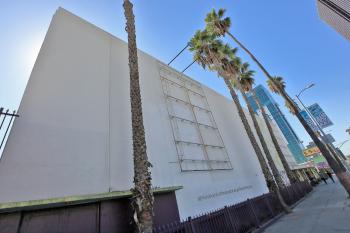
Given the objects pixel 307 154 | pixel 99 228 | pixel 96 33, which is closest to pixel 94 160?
pixel 99 228

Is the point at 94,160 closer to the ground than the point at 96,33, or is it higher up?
closer to the ground

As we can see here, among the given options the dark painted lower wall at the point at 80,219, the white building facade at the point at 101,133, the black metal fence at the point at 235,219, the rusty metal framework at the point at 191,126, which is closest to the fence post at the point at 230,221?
the black metal fence at the point at 235,219

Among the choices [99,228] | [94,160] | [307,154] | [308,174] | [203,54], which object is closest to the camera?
[99,228]

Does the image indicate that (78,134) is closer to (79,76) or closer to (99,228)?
(79,76)

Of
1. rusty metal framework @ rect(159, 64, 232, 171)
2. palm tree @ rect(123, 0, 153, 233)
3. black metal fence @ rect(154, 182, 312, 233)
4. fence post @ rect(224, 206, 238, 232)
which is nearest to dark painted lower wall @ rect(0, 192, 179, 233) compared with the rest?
palm tree @ rect(123, 0, 153, 233)

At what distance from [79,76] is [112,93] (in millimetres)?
2038

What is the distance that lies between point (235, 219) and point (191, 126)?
8074 millimetres

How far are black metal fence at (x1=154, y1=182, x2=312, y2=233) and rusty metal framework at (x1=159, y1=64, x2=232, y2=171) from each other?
3.97 meters

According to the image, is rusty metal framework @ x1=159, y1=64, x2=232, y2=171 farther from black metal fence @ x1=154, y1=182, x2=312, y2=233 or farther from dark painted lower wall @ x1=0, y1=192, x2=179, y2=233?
dark painted lower wall @ x1=0, y1=192, x2=179, y2=233

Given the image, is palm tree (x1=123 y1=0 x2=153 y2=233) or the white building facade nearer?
palm tree (x1=123 y1=0 x2=153 y2=233)

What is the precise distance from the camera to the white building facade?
7.37m

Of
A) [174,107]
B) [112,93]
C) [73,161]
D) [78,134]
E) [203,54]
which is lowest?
[73,161]

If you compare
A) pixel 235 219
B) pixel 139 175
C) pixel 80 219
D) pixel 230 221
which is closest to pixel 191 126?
pixel 235 219

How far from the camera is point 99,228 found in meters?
6.62
